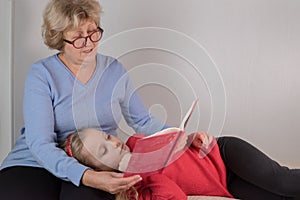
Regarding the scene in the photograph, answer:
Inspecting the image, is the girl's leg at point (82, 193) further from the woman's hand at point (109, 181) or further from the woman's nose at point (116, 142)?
the woman's nose at point (116, 142)

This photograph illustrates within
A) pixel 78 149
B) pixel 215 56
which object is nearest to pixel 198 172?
pixel 78 149

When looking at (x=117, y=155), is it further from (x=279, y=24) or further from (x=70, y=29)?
(x=279, y=24)

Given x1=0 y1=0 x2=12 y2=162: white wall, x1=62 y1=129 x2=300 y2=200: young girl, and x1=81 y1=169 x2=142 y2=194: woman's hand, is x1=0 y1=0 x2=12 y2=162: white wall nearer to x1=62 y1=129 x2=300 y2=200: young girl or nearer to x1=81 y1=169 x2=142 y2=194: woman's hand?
x1=62 y1=129 x2=300 y2=200: young girl

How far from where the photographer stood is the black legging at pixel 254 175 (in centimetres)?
154

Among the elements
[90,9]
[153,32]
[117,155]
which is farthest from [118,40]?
[117,155]

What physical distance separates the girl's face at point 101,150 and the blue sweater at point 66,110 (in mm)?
75

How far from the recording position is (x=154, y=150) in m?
1.52

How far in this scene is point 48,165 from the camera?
1462mm

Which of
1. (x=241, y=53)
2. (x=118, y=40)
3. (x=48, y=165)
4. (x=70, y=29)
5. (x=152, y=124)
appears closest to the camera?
(x=48, y=165)

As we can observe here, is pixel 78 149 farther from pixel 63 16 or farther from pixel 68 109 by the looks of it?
pixel 63 16

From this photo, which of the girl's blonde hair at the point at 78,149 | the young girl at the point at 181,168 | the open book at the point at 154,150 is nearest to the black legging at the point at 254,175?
the young girl at the point at 181,168

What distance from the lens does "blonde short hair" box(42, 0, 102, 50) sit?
1.56 m

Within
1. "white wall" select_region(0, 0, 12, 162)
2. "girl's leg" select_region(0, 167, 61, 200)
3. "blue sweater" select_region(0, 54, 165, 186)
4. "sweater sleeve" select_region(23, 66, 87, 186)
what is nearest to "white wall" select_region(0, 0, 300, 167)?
"white wall" select_region(0, 0, 12, 162)

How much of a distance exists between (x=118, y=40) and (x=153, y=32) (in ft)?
0.49
